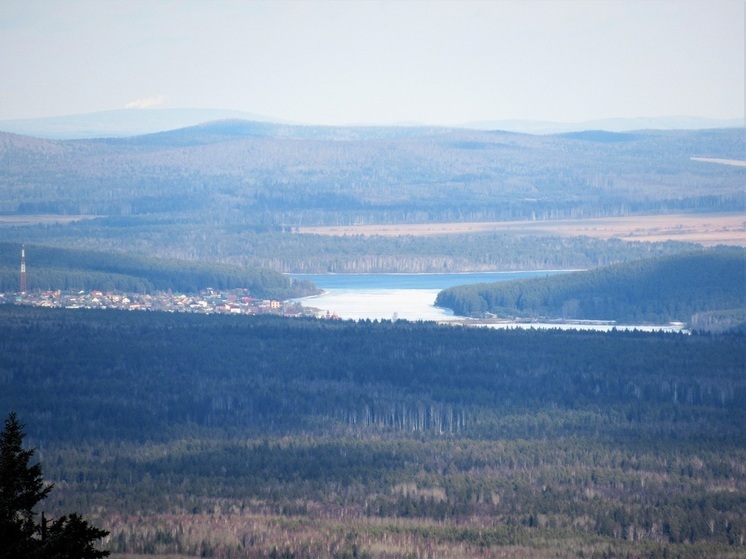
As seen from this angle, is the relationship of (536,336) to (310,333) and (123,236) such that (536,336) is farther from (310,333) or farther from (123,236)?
(123,236)

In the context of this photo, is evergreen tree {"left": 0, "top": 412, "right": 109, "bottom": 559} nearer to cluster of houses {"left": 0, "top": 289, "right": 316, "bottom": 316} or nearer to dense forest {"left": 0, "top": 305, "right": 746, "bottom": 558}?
dense forest {"left": 0, "top": 305, "right": 746, "bottom": 558}

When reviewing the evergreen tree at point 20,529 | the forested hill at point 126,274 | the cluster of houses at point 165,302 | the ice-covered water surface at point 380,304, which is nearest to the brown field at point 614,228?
the ice-covered water surface at point 380,304

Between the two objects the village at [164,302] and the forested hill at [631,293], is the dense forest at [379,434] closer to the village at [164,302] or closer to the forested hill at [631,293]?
the village at [164,302]

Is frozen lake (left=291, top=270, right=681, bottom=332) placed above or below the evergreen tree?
below

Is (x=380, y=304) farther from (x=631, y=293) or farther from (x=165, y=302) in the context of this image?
(x=631, y=293)

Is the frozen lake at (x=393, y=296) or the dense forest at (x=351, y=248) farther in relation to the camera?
the dense forest at (x=351, y=248)

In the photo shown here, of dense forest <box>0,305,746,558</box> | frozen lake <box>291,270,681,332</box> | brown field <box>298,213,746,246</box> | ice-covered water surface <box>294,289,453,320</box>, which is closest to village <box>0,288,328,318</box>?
ice-covered water surface <box>294,289,453,320</box>

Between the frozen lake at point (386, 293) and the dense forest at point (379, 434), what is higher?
the dense forest at point (379, 434)

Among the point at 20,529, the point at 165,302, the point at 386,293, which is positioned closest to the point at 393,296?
the point at 386,293
